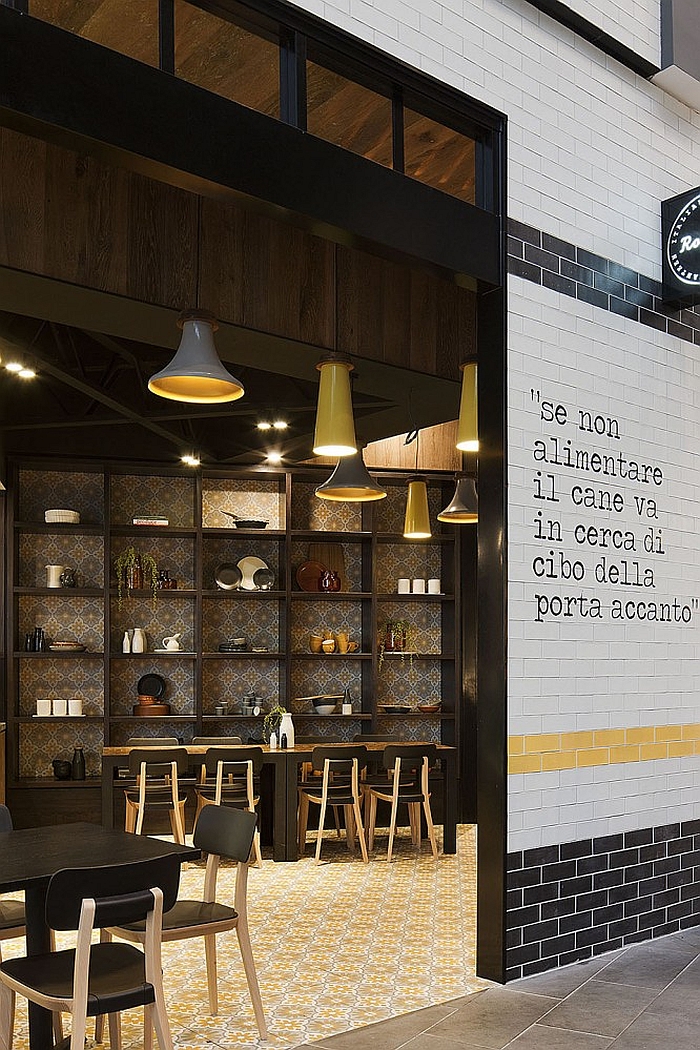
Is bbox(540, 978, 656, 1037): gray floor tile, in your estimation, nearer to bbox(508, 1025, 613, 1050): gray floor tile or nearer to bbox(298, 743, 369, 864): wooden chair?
bbox(508, 1025, 613, 1050): gray floor tile

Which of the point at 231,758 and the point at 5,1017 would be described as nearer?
the point at 5,1017

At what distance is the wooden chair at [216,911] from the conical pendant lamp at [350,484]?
2658 millimetres

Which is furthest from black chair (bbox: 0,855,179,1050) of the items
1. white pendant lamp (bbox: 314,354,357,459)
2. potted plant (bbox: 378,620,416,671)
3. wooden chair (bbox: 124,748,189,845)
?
potted plant (bbox: 378,620,416,671)

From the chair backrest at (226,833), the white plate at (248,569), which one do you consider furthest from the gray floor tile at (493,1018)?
the white plate at (248,569)

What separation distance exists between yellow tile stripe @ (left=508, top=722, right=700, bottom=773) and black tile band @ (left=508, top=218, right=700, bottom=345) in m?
2.18

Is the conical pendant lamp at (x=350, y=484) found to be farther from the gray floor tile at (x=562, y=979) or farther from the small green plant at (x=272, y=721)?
the gray floor tile at (x=562, y=979)

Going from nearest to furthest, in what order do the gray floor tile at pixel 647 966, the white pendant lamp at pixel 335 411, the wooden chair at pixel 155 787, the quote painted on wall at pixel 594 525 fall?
the gray floor tile at pixel 647 966, the quote painted on wall at pixel 594 525, the white pendant lamp at pixel 335 411, the wooden chair at pixel 155 787

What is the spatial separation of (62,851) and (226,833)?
0.78 m

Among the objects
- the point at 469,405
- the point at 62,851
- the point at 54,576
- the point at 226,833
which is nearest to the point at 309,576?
the point at 54,576

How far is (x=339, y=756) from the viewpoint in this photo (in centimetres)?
870

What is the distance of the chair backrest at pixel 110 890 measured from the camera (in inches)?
135

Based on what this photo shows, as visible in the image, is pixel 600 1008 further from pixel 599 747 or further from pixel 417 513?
pixel 417 513

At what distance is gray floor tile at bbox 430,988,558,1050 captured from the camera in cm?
428

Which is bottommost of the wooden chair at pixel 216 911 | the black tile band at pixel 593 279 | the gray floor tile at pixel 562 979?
the gray floor tile at pixel 562 979
